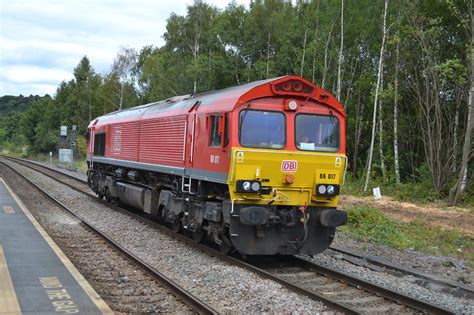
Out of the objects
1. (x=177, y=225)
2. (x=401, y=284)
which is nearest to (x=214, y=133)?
(x=177, y=225)

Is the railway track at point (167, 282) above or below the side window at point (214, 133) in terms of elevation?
below

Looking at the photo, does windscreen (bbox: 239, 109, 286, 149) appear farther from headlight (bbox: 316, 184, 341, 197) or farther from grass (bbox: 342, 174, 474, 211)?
grass (bbox: 342, 174, 474, 211)

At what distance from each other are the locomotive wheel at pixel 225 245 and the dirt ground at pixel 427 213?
7726 mm

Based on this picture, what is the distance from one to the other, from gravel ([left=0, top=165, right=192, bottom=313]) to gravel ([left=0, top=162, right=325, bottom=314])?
467mm

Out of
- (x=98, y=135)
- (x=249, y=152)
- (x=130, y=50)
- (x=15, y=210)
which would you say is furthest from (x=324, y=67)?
(x=130, y=50)

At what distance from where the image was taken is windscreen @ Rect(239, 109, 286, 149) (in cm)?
962

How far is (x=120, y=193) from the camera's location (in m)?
17.5

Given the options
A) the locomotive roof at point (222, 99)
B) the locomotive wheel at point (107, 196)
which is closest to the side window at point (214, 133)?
the locomotive roof at point (222, 99)

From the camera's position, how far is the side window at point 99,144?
20.2 meters

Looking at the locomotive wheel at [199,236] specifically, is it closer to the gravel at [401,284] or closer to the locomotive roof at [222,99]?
the gravel at [401,284]

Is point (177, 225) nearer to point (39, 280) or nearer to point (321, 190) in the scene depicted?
point (321, 190)

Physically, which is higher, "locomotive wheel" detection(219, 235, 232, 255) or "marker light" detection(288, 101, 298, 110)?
"marker light" detection(288, 101, 298, 110)

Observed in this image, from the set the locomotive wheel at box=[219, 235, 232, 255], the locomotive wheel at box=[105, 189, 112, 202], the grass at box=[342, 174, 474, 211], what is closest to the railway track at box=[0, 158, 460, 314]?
the locomotive wheel at box=[219, 235, 232, 255]

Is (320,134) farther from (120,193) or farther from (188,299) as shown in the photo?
(120,193)
